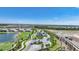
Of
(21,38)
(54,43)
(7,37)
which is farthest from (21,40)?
(54,43)

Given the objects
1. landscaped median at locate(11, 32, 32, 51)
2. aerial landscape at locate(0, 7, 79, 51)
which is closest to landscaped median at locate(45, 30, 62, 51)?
aerial landscape at locate(0, 7, 79, 51)

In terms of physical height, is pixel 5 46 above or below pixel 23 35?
below

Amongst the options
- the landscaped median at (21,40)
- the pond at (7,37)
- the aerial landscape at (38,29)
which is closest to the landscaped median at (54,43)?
the aerial landscape at (38,29)

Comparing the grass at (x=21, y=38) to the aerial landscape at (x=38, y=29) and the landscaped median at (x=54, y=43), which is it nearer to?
the aerial landscape at (x=38, y=29)

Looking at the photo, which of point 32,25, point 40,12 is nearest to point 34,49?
point 32,25

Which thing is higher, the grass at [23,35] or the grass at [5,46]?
the grass at [23,35]

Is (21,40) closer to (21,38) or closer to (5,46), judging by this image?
(21,38)

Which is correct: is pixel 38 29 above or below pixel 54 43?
above

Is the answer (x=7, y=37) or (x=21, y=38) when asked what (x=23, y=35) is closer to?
(x=21, y=38)

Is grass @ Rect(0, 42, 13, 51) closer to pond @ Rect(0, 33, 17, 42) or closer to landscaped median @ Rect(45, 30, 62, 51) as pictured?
pond @ Rect(0, 33, 17, 42)

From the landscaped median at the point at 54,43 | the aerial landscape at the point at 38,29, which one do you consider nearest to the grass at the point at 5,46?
the aerial landscape at the point at 38,29
